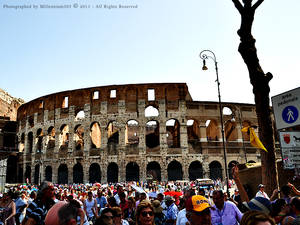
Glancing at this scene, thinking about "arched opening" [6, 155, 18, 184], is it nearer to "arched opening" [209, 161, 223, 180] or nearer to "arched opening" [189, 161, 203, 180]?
"arched opening" [189, 161, 203, 180]

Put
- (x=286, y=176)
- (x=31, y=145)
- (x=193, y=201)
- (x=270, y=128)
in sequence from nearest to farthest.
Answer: (x=193, y=201) < (x=270, y=128) < (x=286, y=176) < (x=31, y=145)

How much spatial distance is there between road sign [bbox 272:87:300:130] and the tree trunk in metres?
0.38

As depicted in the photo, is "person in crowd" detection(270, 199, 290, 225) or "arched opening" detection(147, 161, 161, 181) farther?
→ "arched opening" detection(147, 161, 161, 181)

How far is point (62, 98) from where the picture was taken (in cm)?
3247

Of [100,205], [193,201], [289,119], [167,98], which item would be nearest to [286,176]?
[289,119]

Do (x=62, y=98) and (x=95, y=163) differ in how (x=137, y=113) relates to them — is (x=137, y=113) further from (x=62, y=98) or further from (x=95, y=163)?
(x=62, y=98)

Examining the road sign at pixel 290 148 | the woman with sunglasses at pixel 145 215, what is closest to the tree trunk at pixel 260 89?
the road sign at pixel 290 148

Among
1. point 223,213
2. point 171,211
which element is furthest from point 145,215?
point 171,211

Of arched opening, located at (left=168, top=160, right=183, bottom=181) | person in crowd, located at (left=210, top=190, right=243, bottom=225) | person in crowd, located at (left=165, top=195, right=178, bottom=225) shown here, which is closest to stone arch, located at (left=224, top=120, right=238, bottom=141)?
arched opening, located at (left=168, top=160, right=183, bottom=181)

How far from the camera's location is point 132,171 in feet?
92.2

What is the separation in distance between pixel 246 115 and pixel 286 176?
22.7 metres

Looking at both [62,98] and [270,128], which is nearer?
[270,128]

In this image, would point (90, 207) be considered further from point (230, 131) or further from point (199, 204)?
point (230, 131)

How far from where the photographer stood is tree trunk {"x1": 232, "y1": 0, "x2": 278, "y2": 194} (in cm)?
637
